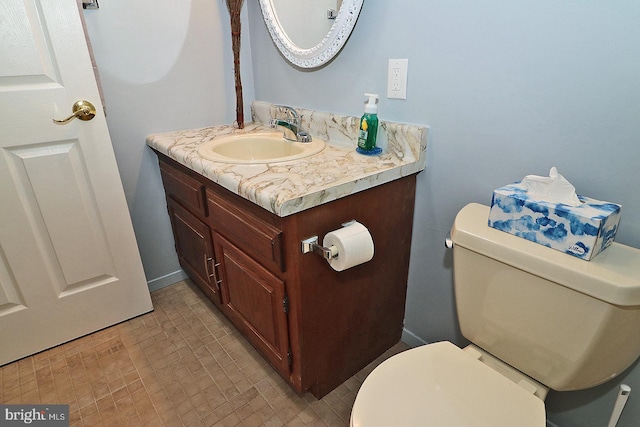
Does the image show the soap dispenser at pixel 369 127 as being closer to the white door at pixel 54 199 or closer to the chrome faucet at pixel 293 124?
the chrome faucet at pixel 293 124

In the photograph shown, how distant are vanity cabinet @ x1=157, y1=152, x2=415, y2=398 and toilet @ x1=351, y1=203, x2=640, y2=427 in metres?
0.28

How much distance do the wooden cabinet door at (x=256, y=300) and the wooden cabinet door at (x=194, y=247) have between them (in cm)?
9

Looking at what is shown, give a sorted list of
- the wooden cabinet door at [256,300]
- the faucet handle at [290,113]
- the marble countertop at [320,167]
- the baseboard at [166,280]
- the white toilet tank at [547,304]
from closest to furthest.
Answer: the white toilet tank at [547,304]
the marble countertop at [320,167]
the wooden cabinet door at [256,300]
the faucet handle at [290,113]
the baseboard at [166,280]

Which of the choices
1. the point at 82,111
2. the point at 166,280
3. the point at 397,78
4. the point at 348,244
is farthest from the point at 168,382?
the point at 397,78

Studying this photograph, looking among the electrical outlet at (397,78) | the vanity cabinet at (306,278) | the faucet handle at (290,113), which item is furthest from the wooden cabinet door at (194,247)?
the electrical outlet at (397,78)

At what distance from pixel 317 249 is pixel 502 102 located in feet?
2.09

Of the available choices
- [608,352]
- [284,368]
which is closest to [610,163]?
[608,352]

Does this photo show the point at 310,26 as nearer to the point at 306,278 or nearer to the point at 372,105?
the point at 372,105

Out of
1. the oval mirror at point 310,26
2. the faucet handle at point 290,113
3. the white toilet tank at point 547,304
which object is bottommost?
the white toilet tank at point 547,304

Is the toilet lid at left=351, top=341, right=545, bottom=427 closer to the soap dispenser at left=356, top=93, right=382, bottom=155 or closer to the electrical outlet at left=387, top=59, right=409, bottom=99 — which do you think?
the soap dispenser at left=356, top=93, right=382, bottom=155

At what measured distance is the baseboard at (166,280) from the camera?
6.04ft

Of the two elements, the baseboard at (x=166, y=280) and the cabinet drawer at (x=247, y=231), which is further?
the baseboard at (x=166, y=280)

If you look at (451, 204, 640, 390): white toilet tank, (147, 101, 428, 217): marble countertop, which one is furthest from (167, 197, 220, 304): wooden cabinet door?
(451, 204, 640, 390): white toilet tank

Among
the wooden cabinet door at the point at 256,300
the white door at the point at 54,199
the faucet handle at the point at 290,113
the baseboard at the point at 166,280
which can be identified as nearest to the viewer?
the wooden cabinet door at the point at 256,300
